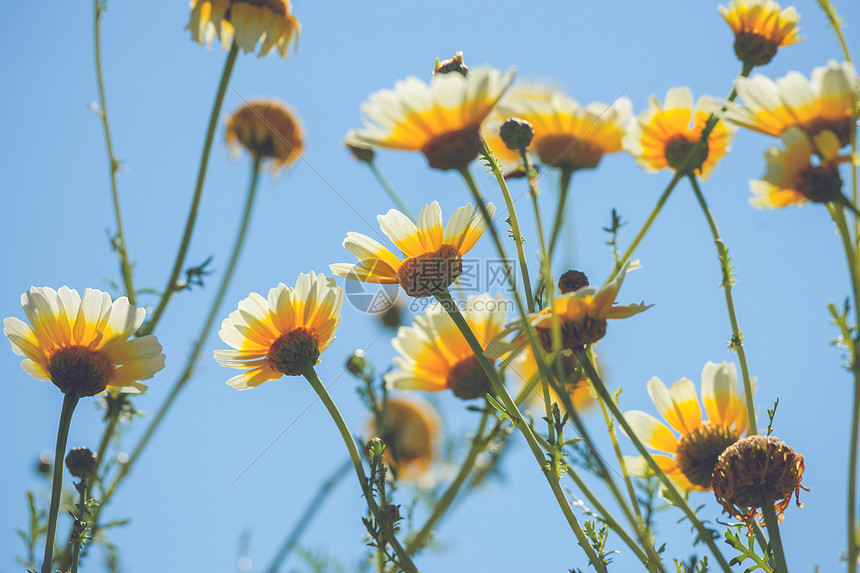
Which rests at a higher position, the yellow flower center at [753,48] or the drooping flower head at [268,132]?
the drooping flower head at [268,132]

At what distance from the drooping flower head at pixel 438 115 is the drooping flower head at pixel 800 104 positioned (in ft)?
0.72

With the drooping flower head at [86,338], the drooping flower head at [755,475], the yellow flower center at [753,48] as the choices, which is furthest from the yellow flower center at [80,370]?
the yellow flower center at [753,48]

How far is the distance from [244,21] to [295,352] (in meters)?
0.85

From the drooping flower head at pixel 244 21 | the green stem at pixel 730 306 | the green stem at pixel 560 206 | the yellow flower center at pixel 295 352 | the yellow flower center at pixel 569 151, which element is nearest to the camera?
the green stem at pixel 730 306

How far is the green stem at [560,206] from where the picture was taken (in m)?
0.98

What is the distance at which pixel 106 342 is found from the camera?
86cm

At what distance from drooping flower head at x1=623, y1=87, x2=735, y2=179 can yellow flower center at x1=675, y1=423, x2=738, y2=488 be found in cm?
36

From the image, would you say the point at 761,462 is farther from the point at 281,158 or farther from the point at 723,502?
the point at 281,158

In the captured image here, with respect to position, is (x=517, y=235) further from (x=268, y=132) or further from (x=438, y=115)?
(x=268, y=132)

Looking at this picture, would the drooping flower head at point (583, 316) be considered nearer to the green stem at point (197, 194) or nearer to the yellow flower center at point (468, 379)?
the yellow flower center at point (468, 379)

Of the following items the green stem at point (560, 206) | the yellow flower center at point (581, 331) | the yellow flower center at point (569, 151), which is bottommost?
the yellow flower center at point (581, 331)

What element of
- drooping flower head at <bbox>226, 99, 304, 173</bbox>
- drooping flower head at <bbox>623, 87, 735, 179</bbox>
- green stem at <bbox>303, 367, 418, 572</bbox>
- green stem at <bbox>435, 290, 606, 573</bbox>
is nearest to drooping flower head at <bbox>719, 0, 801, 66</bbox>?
drooping flower head at <bbox>623, 87, 735, 179</bbox>

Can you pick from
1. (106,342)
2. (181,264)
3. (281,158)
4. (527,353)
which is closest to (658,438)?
(527,353)

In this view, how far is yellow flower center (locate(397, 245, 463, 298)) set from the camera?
0.78 metres
